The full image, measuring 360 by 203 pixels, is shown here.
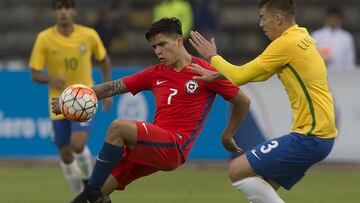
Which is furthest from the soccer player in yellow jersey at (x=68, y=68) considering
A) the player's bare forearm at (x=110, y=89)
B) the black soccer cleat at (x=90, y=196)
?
the black soccer cleat at (x=90, y=196)

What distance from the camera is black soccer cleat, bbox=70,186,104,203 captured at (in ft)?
29.8

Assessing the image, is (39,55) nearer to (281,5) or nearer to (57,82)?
(57,82)

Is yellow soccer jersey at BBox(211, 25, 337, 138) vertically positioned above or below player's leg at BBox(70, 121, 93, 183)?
above

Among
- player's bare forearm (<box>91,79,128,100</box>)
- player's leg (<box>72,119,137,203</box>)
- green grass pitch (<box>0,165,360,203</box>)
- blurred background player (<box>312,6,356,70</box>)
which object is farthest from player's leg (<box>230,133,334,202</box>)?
blurred background player (<box>312,6,356,70</box>)

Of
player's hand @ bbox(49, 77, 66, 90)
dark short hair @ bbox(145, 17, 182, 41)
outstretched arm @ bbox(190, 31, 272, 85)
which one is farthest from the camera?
player's hand @ bbox(49, 77, 66, 90)

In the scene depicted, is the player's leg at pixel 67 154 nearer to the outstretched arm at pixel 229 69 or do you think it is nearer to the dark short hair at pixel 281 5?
the outstretched arm at pixel 229 69

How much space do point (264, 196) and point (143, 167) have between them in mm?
1365

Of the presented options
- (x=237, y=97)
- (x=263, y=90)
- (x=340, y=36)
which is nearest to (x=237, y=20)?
(x=340, y=36)

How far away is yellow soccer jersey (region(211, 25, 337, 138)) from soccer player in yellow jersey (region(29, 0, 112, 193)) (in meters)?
4.54

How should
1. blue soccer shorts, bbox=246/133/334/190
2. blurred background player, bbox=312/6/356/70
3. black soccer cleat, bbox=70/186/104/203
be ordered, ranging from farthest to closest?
blurred background player, bbox=312/6/356/70 < black soccer cleat, bbox=70/186/104/203 < blue soccer shorts, bbox=246/133/334/190

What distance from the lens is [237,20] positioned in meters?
22.1

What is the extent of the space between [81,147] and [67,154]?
0.81 feet

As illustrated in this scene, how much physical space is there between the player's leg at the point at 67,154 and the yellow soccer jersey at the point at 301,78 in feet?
15.0

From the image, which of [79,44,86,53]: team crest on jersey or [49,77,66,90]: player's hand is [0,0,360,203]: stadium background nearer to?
[49,77,66,90]: player's hand
